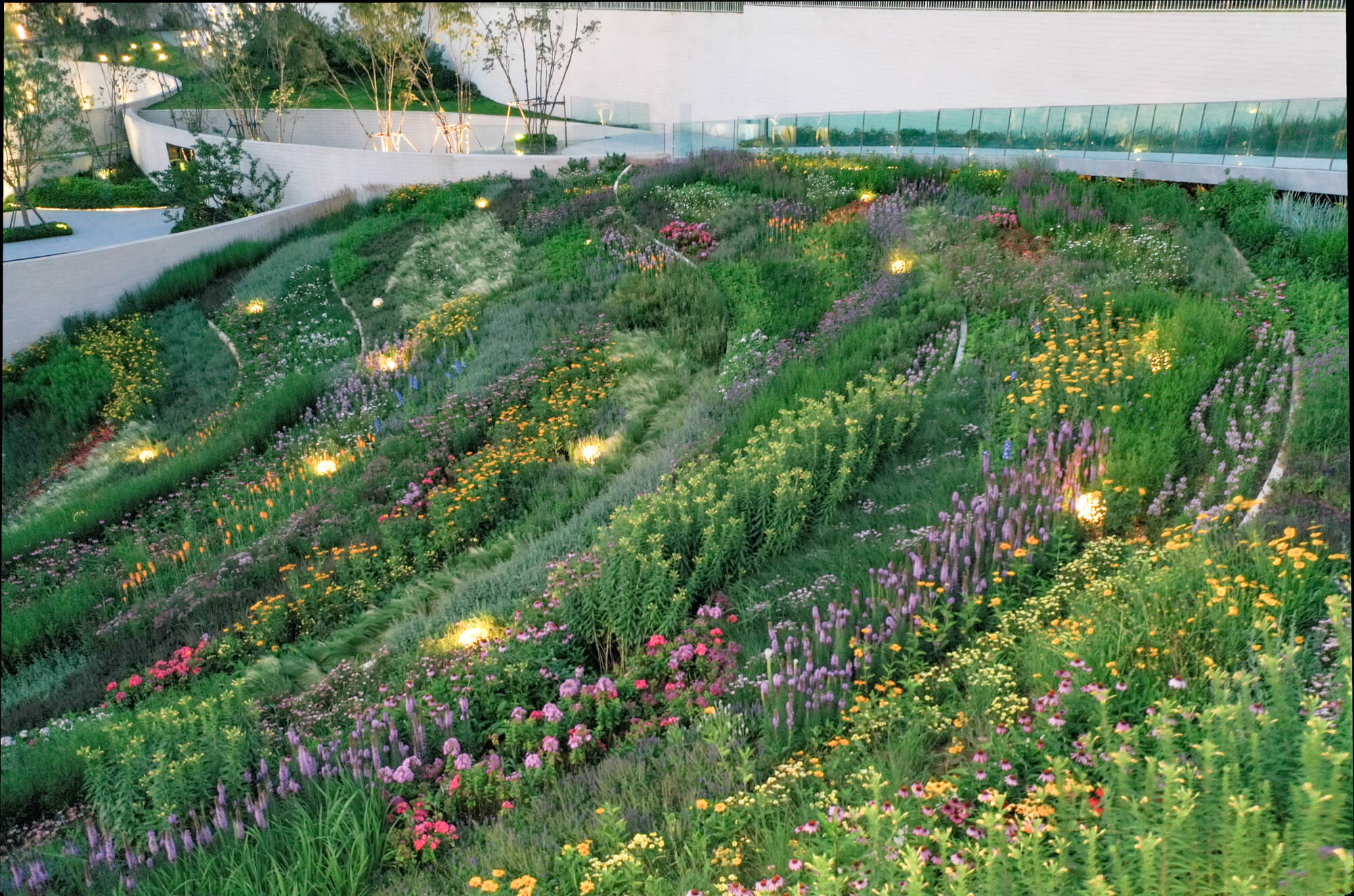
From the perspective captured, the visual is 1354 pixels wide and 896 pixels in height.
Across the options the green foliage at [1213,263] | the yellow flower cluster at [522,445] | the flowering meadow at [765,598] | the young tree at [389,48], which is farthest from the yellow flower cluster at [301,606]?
the young tree at [389,48]

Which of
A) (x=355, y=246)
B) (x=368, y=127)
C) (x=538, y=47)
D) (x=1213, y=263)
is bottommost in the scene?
(x=1213, y=263)

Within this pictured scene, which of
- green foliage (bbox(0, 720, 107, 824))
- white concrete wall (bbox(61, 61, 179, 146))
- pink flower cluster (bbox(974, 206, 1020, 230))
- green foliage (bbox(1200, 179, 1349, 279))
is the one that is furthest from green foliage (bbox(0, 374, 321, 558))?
white concrete wall (bbox(61, 61, 179, 146))

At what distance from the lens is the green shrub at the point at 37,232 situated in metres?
23.1

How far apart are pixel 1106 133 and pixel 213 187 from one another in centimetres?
2259

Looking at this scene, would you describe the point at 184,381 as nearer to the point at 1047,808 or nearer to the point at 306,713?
the point at 306,713

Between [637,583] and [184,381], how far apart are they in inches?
503

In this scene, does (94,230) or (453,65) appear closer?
(94,230)

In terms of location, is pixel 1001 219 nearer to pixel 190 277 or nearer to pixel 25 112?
pixel 190 277

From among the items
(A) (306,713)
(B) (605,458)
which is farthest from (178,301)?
(A) (306,713)

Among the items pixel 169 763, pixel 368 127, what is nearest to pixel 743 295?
pixel 169 763

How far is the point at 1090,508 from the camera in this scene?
4.85 metres

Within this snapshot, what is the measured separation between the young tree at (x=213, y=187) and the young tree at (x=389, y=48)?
3.96m

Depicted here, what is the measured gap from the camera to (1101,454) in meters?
5.23

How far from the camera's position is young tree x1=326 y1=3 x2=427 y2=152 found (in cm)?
2806
